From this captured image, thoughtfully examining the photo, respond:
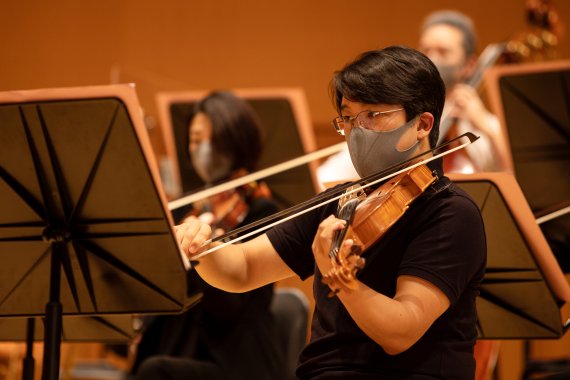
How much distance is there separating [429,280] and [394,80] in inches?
13.1

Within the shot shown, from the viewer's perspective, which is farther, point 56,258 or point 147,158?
point 56,258

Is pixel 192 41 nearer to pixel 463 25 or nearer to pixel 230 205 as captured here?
pixel 463 25

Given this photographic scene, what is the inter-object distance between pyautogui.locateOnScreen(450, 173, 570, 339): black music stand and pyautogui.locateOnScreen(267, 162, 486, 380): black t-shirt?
0.23 m

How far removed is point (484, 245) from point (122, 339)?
97 centimetres

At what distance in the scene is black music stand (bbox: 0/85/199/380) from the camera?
1505 millimetres

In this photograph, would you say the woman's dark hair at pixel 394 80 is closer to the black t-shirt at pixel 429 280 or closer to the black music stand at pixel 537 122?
the black t-shirt at pixel 429 280

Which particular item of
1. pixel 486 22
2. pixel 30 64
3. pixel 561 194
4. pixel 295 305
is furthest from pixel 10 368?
pixel 486 22

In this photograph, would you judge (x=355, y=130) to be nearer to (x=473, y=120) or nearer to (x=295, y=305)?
(x=295, y=305)

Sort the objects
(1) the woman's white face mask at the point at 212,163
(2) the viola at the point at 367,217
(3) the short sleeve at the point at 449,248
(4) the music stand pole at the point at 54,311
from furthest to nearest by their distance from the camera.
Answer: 1. (1) the woman's white face mask at the point at 212,163
2. (4) the music stand pole at the point at 54,311
3. (3) the short sleeve at the point at 449,248
4. (2) the viola at the point at 367,217

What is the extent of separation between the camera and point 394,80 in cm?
145

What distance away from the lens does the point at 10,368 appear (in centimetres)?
335

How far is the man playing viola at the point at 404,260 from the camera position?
4.53ft

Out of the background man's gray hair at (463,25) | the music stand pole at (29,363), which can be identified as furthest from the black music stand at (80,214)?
the background man's gray hair at (463,25)

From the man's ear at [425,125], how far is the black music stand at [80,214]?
1.52ft
